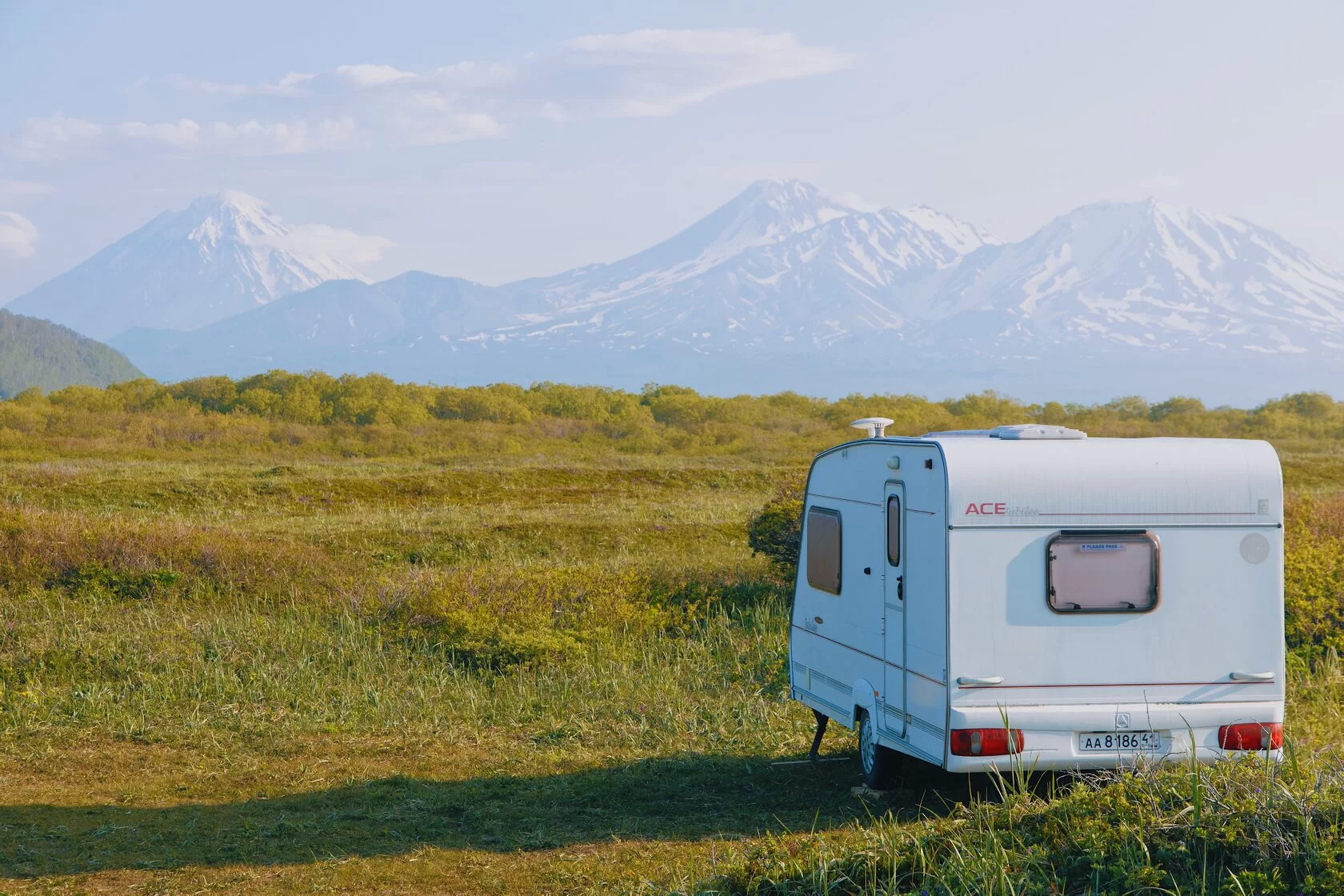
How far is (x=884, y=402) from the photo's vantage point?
3014 inches

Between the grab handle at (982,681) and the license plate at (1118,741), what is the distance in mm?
568

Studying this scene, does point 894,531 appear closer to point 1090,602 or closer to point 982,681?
point 982,681

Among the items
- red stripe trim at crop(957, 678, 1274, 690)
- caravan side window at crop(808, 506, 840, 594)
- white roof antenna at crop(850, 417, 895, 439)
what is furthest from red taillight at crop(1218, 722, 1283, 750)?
white roof antenna at crop(850, 417, 895, 439)

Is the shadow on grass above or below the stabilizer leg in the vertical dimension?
below

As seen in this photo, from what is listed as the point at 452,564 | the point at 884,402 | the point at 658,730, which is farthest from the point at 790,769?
the point at 884,402

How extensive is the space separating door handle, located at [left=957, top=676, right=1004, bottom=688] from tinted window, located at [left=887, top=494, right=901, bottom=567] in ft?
2.91

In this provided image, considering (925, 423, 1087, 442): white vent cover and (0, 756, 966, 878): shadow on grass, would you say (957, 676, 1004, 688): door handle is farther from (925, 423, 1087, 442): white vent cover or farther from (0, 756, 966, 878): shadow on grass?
(925, 423, 1087, 442): white vent cover

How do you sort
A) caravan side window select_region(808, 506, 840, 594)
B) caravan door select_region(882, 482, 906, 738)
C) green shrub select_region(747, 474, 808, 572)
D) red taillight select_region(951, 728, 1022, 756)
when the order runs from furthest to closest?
green shrub select_region(747, 474, 808, 572), caravan side window select_region(808, 506, 840, 594), caravan door select_region(882, 482, 906, 738), red taillight select_region(951, 728, 1022, 756)

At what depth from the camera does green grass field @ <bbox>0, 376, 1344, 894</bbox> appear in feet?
19.9

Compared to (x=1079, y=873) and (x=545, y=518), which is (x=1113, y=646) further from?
(x=545, y=518)

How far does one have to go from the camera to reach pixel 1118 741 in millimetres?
7277

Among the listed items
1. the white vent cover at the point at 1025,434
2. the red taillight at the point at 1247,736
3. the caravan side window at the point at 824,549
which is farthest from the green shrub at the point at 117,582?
the red taillight at the point at 1247,736

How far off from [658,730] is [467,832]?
124 inches

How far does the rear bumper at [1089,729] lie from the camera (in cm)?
718
